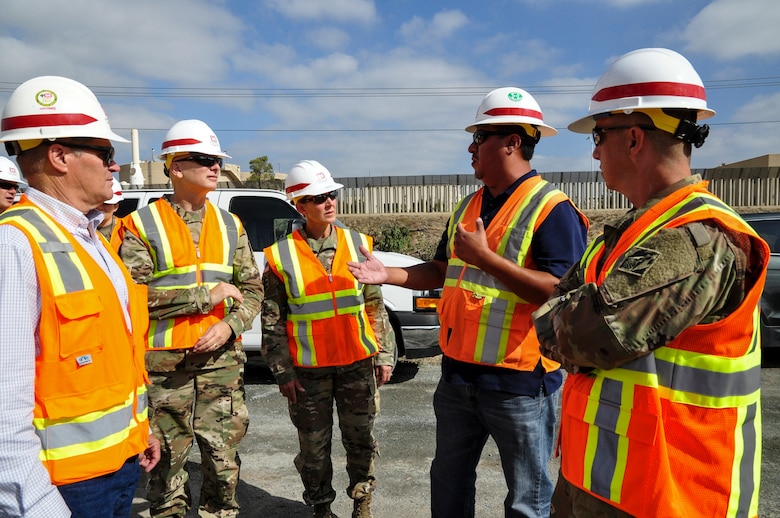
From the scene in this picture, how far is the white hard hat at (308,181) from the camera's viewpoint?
334 cm

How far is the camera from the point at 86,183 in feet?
6.19

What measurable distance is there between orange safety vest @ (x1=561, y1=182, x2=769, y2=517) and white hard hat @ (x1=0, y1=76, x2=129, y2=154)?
5.94ft

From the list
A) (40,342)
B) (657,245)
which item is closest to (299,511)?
(40,342)

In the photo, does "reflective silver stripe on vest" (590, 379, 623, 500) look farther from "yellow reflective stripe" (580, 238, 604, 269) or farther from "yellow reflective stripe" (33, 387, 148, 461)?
"yellow reflective stripe" (33, 387, 148, 461)

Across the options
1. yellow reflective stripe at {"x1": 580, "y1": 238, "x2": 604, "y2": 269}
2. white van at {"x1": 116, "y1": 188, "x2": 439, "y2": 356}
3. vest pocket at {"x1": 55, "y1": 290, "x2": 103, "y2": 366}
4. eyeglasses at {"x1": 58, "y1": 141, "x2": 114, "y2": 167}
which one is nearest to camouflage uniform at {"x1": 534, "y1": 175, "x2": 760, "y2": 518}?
yellow reflective stripe at {"x1": 580, "y1": 238, "x2": 604, "y2": 269}

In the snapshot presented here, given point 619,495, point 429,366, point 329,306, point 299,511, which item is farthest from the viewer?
point 429,366

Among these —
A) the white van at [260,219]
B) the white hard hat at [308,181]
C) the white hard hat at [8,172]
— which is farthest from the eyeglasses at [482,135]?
the white hard hat at [8,172]

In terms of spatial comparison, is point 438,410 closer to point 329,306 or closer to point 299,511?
point 329,306

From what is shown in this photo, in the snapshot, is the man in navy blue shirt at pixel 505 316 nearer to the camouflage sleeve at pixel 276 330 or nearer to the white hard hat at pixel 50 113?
the camouflage sleeve at pixel 276 330

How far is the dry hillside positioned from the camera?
14805 mm

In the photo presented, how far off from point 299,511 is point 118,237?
82.7 inches

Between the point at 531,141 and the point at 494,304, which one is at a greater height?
the point at 531,141

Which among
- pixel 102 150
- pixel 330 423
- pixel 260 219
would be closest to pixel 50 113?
pixel 102 150

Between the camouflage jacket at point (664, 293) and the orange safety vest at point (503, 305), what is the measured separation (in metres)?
0.83
